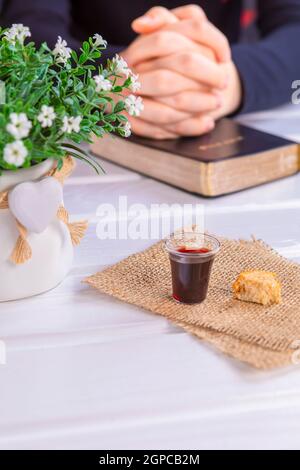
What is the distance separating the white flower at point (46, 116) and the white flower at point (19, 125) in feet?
0.10

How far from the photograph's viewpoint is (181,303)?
84cm

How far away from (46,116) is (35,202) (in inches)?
4.4

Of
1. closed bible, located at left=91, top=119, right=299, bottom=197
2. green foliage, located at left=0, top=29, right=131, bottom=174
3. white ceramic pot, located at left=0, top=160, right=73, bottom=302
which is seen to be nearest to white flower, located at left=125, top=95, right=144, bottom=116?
green foliage, located at left=0, top=29, right=131, bottom=174

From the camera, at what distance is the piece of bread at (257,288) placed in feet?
2.68

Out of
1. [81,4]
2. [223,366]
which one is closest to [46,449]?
[223,366]

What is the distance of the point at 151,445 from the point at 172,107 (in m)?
0.85

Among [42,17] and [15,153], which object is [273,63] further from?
[15,153]

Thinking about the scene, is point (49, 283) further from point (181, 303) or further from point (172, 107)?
point (172, 107)

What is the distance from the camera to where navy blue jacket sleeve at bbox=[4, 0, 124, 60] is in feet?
5.25

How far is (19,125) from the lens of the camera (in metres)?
0.70
